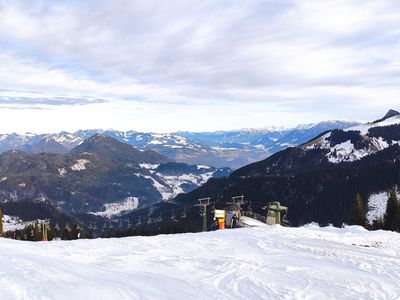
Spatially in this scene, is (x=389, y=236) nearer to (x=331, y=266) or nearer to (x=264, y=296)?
(x=331, y=266)

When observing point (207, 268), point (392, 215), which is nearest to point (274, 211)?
point (392, 215)

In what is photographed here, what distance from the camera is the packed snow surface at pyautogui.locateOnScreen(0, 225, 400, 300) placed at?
1560 cm

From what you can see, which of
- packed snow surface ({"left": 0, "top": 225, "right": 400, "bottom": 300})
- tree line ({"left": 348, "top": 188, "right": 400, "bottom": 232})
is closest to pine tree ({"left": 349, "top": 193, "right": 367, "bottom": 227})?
tree line ({"left": 348, "top": 188, "right": 400, "bottom": 232})

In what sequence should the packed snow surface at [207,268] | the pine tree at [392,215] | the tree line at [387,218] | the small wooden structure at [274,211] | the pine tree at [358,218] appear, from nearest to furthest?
1. the packed snow surface at [207,268]
2. the small wooden structure at [274,211]
3. the tree line at [387,218]
4. the pine tree at [392,215]
5. the pine tree at [358,218]

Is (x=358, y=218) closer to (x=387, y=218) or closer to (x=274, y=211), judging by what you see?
(x=387, y=218)

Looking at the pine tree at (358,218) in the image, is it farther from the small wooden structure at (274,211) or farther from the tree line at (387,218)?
the small wooden structure at (274,211)

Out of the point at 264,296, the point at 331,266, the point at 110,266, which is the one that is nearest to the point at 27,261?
the point at 110,266

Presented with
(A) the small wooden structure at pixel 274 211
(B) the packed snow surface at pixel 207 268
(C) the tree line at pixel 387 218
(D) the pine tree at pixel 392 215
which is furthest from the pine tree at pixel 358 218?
(B) the packed snow surface at pixel 207 268

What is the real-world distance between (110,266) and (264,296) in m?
8.28

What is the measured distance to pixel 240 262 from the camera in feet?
70.5

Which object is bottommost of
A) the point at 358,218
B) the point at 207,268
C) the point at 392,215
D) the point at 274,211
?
the point at 358,218

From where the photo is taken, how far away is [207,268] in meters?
20.1

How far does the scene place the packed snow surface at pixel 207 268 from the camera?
15.6m

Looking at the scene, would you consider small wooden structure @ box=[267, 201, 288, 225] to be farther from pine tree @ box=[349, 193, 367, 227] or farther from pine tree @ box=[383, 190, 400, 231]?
pine tree @ box=[383, 190, 400, 231]
